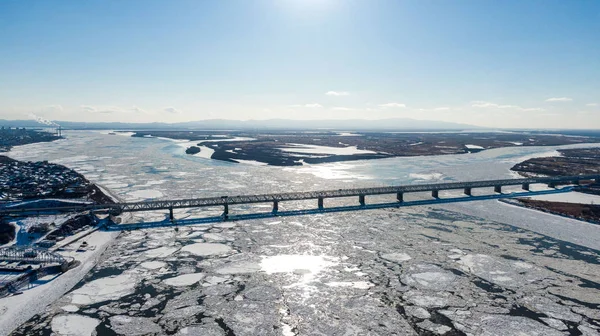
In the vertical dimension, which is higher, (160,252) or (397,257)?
(397,257)

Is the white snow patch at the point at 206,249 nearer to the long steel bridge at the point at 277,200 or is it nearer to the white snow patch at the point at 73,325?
the long steel bridge at the point at 277,200

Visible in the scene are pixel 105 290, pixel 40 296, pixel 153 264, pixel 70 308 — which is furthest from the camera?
pixel 153 264

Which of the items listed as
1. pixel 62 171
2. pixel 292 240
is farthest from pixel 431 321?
pixel 62 171

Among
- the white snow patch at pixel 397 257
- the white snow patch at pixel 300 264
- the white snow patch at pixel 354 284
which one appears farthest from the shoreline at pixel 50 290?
the white snow patch at pixel 397 257

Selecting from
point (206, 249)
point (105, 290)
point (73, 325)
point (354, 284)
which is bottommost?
point (73, 325)

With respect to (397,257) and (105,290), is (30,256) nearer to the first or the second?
(105,290)

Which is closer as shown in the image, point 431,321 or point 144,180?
point 431,321

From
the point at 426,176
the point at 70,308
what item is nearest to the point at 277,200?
the point at 70,308

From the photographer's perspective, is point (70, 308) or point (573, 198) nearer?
point (70, 308)

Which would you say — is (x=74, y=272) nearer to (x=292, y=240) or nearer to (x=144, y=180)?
(x=292, y=240)
